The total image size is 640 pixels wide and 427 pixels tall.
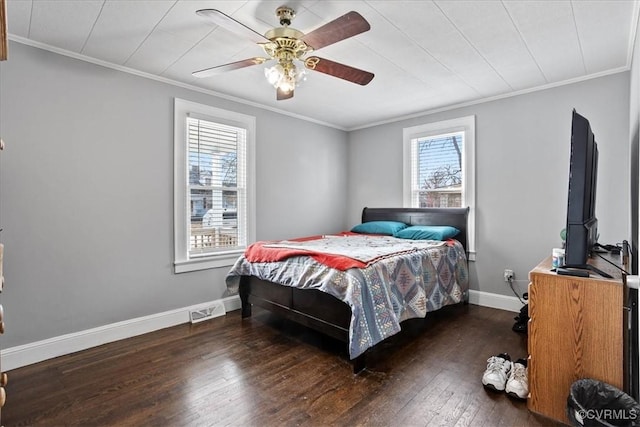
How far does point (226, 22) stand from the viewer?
5.81 feet

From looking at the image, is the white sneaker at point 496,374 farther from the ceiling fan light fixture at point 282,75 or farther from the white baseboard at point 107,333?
the ceiling fan light fixture at point 282,75

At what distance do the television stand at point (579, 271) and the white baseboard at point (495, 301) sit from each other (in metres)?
1.96

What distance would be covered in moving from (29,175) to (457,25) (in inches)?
129

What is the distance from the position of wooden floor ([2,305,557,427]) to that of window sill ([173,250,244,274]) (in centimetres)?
63

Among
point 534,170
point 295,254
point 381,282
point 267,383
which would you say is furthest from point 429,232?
point 267,383

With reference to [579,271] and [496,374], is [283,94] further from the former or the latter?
[496,374]

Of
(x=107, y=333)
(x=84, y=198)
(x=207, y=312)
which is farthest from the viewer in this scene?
(x=207, y=312)

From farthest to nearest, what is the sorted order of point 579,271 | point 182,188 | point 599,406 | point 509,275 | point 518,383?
point 509,275
point 182,188
point 518,383
point 579,271
point 599,406

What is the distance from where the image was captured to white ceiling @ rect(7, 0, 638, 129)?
201 cm

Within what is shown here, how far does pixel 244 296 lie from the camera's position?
3.40m

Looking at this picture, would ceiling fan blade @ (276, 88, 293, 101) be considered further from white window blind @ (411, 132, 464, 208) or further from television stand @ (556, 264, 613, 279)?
white window blind @ (411, 132, 464, 208)

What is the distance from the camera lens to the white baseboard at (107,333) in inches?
95.0

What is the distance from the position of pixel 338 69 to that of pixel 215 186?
1988 millimetres

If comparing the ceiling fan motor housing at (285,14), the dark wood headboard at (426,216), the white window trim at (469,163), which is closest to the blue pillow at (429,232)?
the dark wood headboard at (426,216)
